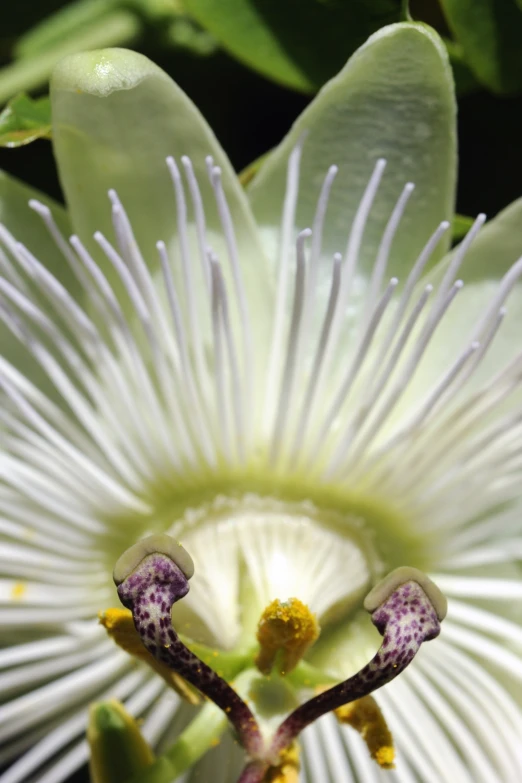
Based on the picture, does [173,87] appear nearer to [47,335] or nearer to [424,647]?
[47,335]

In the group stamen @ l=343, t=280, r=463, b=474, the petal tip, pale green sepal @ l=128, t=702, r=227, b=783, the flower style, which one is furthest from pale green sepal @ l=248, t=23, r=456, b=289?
pale green sepal @ l=128, t=702, r=227, b=783

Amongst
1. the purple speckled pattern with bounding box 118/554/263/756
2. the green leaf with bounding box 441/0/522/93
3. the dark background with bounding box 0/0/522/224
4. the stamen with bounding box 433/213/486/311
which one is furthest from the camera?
the dark background with bounding box 0/0/522/224

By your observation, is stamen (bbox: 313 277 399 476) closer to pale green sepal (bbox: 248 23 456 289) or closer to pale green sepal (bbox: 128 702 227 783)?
pale green sepal (bbox: 248 23 456 289)

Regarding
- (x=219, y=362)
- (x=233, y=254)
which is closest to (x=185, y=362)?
(x=219, y=362)

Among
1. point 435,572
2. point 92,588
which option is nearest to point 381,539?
point 435,572

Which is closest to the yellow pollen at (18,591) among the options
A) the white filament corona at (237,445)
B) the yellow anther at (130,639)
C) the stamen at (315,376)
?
the white filament corona at (237,445)

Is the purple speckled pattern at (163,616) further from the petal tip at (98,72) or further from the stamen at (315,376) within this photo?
the petal tip at (98,72)
